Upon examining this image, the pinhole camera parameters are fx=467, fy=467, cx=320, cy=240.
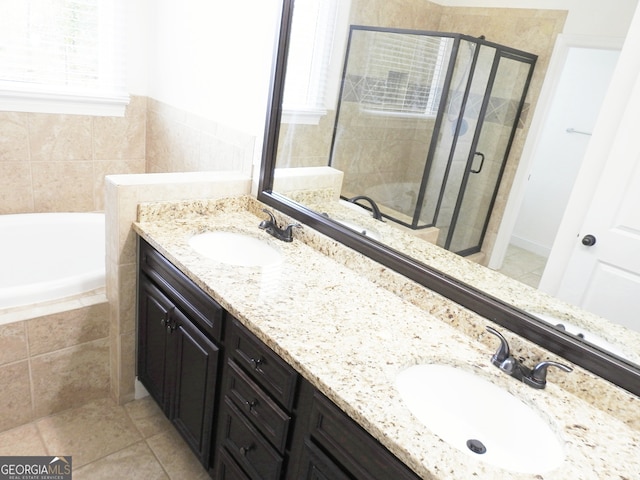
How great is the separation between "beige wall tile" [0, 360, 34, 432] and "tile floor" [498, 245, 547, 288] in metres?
1.79

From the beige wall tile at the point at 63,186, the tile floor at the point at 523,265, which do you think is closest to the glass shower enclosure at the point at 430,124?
the tile floor at the point at 523,265

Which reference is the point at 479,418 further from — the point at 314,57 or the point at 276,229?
the point at 314,57

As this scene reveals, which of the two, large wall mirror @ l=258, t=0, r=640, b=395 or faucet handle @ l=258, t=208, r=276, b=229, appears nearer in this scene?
large wall mirror @ l=258, t=0, r=640, b=395

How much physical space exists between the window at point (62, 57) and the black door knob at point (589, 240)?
2.59 meters

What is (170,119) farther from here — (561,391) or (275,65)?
(561,391)

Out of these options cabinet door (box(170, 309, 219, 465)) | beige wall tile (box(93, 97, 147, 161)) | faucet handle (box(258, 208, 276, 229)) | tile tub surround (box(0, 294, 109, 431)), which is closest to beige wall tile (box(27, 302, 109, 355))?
tile tub surround (box(0, 294, 109, 431))

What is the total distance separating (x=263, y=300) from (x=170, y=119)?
1703 mm

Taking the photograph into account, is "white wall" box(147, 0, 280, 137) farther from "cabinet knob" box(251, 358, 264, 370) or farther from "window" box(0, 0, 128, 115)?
"cabinet knob" box(251, 358, 264, 370)

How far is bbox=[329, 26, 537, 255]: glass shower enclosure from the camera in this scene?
136cm

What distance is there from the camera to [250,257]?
1899 mm

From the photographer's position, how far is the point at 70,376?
1.95 metres

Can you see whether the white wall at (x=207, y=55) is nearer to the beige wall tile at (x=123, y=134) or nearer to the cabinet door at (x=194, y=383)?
the beige wall tile at (x=123, y=134)

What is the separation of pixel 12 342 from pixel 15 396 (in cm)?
25

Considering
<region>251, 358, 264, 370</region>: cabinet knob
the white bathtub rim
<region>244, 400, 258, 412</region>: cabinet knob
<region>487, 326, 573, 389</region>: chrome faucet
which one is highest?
<region>487, 326, 573, 389</region>: chrome faucet
